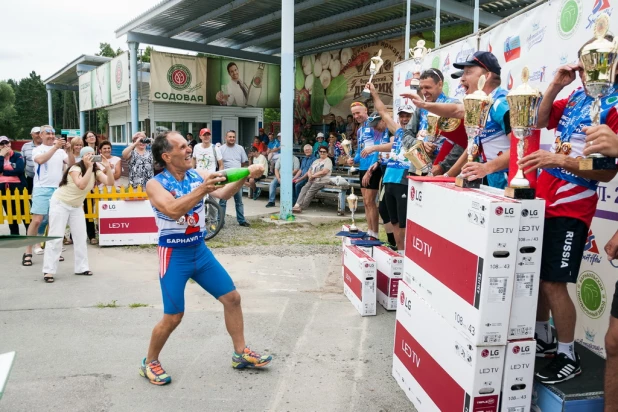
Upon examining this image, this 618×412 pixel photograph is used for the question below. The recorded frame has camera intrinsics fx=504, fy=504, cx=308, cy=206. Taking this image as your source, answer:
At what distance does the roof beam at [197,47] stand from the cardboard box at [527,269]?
15573 millimetres

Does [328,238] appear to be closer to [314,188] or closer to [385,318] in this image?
[314,188]

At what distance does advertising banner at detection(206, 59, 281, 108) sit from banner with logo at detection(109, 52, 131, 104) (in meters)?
2.66

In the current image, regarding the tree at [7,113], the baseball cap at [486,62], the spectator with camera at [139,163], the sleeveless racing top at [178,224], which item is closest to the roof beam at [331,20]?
the spectator with camera at [139,163]

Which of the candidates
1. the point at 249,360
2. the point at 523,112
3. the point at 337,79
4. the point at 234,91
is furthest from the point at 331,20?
the point at 523,112

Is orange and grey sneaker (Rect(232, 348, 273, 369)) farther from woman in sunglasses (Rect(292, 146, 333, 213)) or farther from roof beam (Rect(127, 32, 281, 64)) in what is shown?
roof beam (Rect(127, 32, 281, 64))

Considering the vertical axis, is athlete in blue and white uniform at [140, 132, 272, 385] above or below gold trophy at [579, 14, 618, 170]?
below

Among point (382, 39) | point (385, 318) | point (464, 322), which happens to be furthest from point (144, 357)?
point (382, 39)

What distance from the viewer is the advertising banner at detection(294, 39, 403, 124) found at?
51.2ft

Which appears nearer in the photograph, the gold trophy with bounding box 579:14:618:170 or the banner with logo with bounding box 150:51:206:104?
the gold trophy with bounding box 579:14:618:170

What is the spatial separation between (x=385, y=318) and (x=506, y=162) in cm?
216

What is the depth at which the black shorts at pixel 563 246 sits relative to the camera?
256 cm

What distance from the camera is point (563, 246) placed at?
2.56 metres

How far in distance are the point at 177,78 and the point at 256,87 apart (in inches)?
121

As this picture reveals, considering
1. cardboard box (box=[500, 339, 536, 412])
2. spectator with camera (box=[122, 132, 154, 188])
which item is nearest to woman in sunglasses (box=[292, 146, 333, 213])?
spectator with camera (box=[122, 132, 154, 188])
